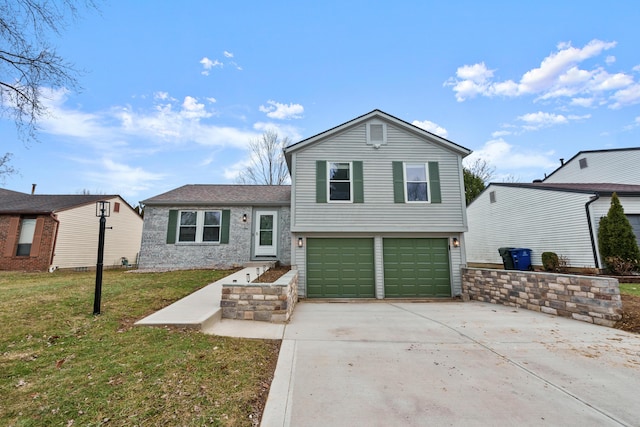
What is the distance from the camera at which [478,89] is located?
12664 mm

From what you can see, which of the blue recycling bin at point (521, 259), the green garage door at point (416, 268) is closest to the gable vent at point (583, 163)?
the blue recycling bin at point (521, 259)

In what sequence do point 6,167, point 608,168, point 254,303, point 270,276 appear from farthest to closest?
point 608,168, point 270,276, point 6,167, point 254,303

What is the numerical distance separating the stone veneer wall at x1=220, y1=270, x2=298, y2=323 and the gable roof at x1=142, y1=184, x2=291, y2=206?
21.7 feet

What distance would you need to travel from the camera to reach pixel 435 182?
9.17m

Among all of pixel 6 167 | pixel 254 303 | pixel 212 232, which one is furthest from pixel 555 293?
pixel 6 167

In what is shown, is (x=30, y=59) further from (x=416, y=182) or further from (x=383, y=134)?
(x=416, y=182)

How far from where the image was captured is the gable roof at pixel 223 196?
11508 mm

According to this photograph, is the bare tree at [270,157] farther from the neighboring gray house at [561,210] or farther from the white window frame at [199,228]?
the neighboring gray house at [561,210]

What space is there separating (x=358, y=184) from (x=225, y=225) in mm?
6317

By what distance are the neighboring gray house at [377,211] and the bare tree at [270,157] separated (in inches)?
502

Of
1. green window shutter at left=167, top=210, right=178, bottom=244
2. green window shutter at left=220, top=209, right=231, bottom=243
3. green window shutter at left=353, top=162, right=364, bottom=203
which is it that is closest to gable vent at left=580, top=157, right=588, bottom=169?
green window shutter at left=353, top=162, right=364, bottom=203

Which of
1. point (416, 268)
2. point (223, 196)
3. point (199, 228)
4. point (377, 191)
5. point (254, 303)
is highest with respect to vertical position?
point (223, 196)

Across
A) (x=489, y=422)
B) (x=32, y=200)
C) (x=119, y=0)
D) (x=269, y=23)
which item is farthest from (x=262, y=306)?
(x=32, y=200)

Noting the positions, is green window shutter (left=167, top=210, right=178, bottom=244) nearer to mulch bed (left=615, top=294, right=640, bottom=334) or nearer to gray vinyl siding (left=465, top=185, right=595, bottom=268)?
mulch bed (left=615, top=294, right=640, bottom=334)
